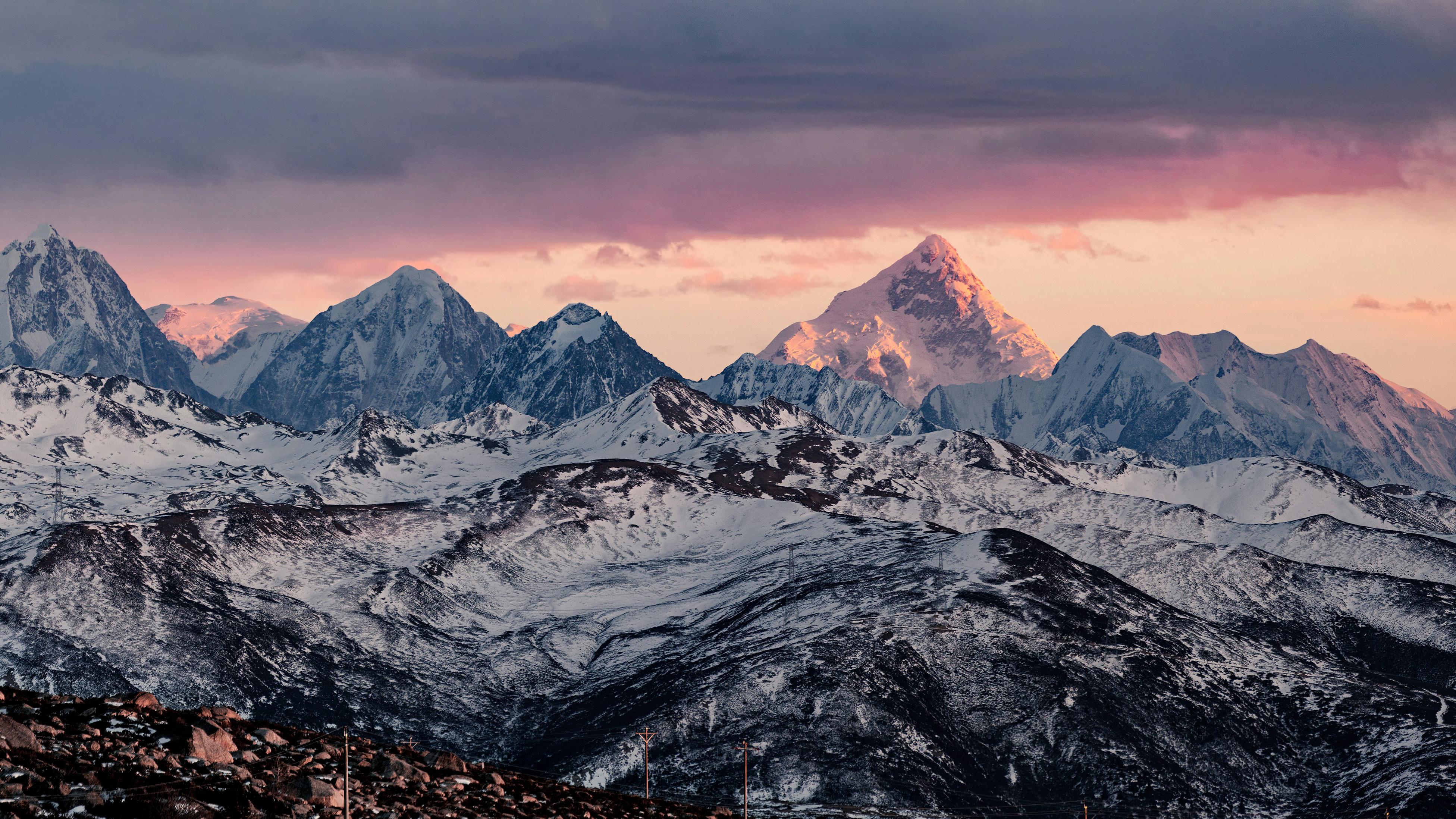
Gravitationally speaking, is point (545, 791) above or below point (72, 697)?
below

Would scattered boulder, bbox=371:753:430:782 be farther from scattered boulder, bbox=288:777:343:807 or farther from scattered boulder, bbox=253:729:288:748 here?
scattered boulder, bbox=288:777:343:807

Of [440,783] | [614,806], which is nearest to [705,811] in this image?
[614,806]

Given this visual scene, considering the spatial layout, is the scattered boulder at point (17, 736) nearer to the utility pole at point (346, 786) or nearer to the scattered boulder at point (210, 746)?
the scattered boulder at point (210, 746)

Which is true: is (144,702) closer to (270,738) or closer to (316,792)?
(270,738)

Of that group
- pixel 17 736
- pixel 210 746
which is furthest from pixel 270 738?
pixel 17 736

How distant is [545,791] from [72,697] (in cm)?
2645

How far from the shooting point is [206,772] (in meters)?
64.4

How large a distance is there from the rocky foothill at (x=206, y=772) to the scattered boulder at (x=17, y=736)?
0.18 feet

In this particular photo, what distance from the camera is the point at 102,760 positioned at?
2448 inches

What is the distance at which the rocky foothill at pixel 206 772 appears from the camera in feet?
186

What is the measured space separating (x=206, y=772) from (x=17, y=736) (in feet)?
24.4

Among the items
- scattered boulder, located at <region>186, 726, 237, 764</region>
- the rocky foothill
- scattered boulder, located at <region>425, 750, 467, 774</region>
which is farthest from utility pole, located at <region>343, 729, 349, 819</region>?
scattered boulder, located at <region>425, 750, 467, 774</region>

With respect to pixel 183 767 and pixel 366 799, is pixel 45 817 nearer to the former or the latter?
pixel 183 767

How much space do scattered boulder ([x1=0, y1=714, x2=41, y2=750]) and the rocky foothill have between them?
0.06m
